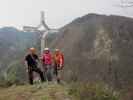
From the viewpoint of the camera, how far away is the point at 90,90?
53.5 ft

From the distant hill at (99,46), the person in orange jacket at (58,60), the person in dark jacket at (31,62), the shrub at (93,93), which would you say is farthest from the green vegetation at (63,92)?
the distant hill at (99,46)

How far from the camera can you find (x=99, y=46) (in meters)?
104

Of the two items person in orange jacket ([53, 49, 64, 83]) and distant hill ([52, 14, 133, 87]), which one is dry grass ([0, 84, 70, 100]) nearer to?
person in orange jacket ([53, 49, 64, 83])

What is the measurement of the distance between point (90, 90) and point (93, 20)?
111532 mm

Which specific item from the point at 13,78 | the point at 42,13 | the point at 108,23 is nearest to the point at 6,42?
the point at 108,23

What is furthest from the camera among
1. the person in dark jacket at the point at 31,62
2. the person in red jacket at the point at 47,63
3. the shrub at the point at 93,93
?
the person in red jacket at the point at 47,63

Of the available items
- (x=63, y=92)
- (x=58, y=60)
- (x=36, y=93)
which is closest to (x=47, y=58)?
(x=58, y=60)

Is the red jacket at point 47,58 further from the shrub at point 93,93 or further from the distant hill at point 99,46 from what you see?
the distant hill at point 99,46

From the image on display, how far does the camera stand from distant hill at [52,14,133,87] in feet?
294

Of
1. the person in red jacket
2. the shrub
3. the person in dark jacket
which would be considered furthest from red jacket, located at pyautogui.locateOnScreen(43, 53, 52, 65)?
the shrub

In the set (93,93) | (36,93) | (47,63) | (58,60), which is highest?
(58,60)

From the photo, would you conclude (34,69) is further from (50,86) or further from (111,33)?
(111,33)

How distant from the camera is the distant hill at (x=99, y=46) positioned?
8961 centimetres

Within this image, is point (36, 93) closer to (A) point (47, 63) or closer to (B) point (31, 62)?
(B) point (31, 62)
